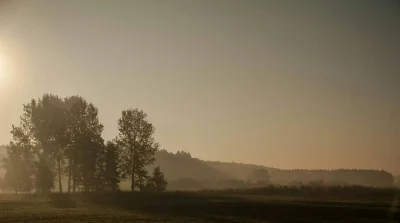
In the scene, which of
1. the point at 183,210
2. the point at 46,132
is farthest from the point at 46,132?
the point at 183,210

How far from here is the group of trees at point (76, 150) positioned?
73.4m

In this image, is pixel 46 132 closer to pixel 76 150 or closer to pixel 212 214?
pixel 76 150

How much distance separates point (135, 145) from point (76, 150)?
11099 mm

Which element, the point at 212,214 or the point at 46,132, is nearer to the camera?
the point at 212,214

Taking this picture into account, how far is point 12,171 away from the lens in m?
77.1

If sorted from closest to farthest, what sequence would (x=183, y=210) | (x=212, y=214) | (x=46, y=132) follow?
(x=212, y=214) < (x=183, y=210) < (x=46, y=132)

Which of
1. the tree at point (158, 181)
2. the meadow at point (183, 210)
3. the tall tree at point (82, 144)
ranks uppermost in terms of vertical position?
the tall tree at point (82, 144)

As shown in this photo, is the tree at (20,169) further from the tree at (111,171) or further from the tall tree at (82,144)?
the tree at (111,171)

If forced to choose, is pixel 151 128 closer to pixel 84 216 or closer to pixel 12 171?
pixel 12 171

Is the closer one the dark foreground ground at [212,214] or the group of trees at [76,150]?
the dark foreground ground at [212,214]

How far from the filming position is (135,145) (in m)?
76.8

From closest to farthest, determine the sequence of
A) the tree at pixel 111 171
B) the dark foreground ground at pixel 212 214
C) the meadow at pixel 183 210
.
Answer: the dark foreground ground at pixel 212 214 < the meadow at pixel 183 210 < the tree at pixel 111 171

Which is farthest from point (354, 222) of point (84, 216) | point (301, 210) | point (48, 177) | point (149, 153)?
point (48, 177)

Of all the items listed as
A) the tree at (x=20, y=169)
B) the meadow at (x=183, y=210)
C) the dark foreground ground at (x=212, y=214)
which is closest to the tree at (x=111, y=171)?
the meadow at (x=183, y=210)
